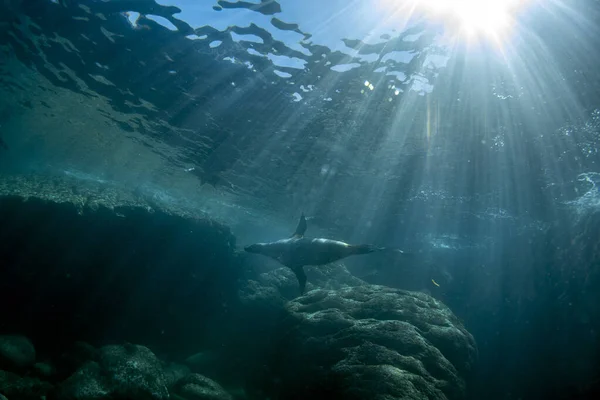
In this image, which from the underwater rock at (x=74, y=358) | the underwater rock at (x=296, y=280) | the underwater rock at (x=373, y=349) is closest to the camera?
the underwater rock at (x=373, y=349)

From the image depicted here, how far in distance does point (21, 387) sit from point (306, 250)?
25.9ft

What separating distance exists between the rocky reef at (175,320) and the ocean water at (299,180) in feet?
0.20

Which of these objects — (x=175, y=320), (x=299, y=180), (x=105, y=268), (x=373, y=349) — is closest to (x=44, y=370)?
(x=105, y=268)

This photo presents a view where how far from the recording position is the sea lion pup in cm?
653

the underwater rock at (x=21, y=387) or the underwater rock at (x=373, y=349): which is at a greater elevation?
the underwater rock at (x=373, y=349)

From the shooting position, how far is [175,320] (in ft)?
40.5

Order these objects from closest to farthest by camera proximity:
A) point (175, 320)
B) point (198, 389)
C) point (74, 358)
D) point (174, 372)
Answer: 1. point (198, 389)
2. point (74, 358)
3. point (174, 372)
4. point (175, 320)

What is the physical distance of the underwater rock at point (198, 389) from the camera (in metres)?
8.04

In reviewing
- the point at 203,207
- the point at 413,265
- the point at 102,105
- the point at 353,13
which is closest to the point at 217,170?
the point at 102,105

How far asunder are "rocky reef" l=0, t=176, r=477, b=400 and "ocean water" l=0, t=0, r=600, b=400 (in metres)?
0.06

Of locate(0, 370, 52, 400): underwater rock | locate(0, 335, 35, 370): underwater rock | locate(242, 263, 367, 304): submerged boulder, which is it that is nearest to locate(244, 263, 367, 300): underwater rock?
locate(242, 263, 367, 304): submerged boulder

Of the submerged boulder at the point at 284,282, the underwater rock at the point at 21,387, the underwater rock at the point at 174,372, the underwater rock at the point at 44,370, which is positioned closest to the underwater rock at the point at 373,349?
the underwater rock at the point at 174,372

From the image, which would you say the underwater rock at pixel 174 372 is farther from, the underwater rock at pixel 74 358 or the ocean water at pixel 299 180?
the underwater rock at pixel 74 358

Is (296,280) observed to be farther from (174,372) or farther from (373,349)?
(373,349)
